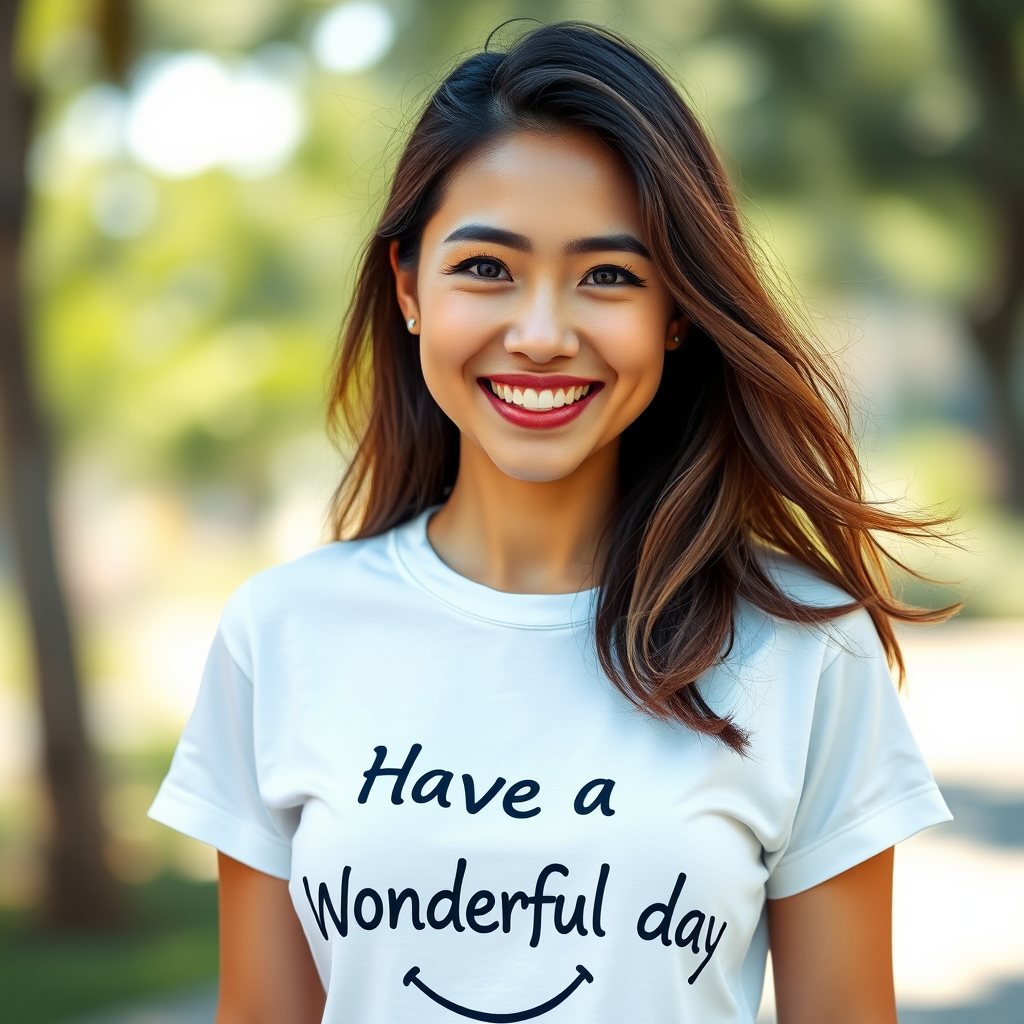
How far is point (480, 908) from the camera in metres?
1.70

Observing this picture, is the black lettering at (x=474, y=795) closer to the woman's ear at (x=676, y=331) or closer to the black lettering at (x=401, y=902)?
the black lettering at (x=401, y=902)

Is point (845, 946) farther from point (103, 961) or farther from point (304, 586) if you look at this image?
point (103, 961)

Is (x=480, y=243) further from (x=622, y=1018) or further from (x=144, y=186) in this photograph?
(x=144, y=186)

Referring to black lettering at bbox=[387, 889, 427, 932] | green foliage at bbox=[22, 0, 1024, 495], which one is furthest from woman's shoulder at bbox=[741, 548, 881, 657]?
green foliage at bbox=[22, 0, 1024, 495]

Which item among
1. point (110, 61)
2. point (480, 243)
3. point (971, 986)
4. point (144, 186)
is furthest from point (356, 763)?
point (144, 186)

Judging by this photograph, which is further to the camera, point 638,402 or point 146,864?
point 146,864

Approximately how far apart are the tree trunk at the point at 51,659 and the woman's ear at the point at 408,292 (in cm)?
392

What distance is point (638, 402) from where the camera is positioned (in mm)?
1823

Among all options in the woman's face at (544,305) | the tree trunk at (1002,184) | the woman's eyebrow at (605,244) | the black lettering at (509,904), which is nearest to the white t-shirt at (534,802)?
the black lettering at (509,904)

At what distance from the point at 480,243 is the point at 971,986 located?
164 inches

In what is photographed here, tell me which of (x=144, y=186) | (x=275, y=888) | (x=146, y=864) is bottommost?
(x=275, y=888)

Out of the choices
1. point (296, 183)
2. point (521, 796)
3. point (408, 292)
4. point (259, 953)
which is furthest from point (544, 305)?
point (296, 183)

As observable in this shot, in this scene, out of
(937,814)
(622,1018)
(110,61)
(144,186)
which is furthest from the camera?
(144,186)

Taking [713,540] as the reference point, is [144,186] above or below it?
above
